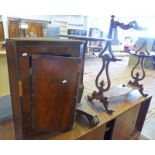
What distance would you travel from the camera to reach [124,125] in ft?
4.63

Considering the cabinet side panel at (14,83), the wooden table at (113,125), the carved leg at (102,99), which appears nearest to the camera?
the cabinet side panel at (14,83)

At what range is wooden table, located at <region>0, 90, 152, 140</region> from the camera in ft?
3.21

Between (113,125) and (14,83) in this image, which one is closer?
(14,83)

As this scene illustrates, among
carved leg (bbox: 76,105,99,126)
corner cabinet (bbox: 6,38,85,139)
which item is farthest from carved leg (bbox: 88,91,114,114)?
corner cabinet (bbox: 6,38,85,139)

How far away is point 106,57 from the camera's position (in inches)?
46.6

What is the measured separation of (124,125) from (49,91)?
34.7 inches

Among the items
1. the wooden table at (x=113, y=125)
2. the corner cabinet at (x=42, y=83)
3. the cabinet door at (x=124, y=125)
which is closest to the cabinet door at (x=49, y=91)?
the corner cabinet at (x=42, y=83)

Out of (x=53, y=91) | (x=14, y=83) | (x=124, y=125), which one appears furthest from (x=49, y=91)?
(x=124, y=125)

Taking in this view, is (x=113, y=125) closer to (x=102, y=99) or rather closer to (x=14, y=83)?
(x=102, y=99)

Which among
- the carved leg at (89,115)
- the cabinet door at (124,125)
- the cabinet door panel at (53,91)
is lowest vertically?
the cabinet door at (124,125)

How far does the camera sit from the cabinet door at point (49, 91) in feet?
2.50

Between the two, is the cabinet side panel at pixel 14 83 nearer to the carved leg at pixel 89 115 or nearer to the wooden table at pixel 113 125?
the wooden table at pixel 113 125

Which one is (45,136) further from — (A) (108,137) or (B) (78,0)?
(B) (78,0)

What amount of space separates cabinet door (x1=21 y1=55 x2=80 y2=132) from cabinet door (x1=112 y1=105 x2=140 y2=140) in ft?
1.72
